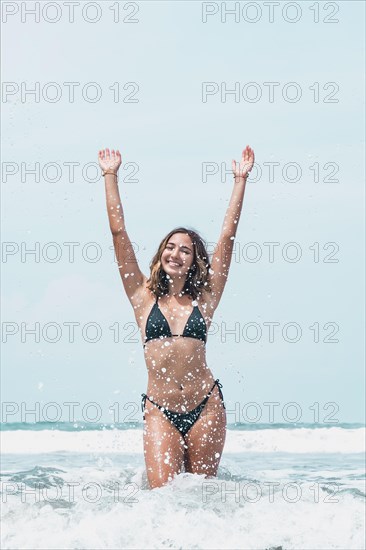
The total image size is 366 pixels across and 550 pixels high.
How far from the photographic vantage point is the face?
690cm

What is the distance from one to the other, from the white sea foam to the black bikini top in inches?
541

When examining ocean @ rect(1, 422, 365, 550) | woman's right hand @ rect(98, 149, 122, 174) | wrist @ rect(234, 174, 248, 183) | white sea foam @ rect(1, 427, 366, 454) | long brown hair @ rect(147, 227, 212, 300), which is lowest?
white sea foam @ rect(1, 427, 366, 454)

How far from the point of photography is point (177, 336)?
678cm

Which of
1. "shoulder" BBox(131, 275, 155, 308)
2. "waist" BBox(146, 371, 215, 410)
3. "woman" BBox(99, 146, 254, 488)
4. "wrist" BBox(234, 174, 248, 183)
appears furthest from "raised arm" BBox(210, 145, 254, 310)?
"waist" BBox(146, 371, 215, 410)

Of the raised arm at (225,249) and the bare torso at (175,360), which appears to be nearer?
the bare torso at (175,360)

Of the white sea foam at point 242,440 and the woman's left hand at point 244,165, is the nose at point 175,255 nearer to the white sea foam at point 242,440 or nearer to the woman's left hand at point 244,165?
the woman's left hand at point 244,165

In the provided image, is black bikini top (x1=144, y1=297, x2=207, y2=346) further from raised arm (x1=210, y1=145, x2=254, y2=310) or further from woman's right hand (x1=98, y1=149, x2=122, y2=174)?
woman's right hand (x1=98, y1=149, x2=122, y2=174)

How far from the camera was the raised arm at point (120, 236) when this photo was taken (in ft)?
22.3

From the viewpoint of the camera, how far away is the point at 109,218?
6.85m

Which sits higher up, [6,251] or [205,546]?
[6,251]

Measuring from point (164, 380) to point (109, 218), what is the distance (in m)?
1.31

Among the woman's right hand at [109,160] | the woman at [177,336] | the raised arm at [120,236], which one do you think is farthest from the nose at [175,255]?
the woman's right hand at [109,160]

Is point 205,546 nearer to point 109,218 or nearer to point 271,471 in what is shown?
point 109,218

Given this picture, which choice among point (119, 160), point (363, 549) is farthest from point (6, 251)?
point (363, 549)
